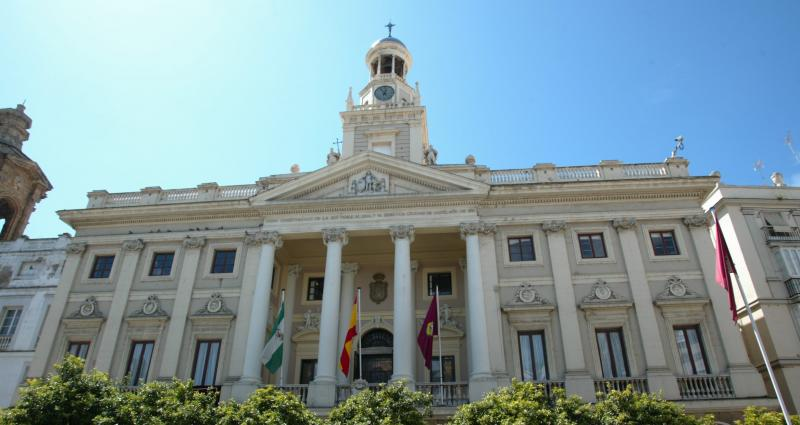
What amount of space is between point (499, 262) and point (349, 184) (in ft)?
25.4

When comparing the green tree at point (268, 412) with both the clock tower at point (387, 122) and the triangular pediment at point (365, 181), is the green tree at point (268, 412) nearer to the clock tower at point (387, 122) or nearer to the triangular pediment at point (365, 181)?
the triangular pediment at point (365, 181)

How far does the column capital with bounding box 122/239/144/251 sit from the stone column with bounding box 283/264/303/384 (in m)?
6.95

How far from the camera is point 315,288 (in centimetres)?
2844

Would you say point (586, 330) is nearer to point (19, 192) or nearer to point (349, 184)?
point (349, 184)

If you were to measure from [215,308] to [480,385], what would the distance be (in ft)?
38.9

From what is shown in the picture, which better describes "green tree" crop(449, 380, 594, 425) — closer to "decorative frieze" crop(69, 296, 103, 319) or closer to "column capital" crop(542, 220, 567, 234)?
"column capital" crop(542, 220, 567, 234)

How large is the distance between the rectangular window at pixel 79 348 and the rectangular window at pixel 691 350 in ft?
81.3

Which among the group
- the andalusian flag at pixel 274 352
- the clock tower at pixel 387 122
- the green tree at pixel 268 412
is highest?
the clock tower at pixel 387 122

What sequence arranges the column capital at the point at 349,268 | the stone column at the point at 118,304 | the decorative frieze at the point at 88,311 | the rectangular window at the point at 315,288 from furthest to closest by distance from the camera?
the rectangular window at the point at 315,288 < the column capital at the point at 349,268 < the decorative frieze at the point at 88,311 < the stone column at the point at 118,304

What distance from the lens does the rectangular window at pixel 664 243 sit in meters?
24.3

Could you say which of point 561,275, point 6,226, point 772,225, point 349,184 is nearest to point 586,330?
point 561,275

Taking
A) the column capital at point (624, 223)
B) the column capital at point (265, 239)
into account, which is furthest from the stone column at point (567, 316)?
the column capital at point (265, 239)

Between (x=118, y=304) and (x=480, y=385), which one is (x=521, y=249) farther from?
(x=118, y=304)

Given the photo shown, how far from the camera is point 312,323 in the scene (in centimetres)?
2703
